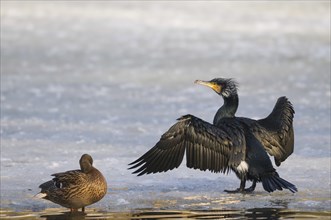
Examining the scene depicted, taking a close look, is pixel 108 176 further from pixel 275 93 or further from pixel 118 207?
pixel 275 93

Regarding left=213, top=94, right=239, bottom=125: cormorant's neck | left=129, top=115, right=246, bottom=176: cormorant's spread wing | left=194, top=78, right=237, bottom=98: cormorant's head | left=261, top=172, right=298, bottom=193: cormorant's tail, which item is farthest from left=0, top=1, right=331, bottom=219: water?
left=194, top=78, right=237, bottom=98: cormorant's head

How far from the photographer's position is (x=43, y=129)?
407 inches

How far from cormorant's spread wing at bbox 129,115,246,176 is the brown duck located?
0.74 metres

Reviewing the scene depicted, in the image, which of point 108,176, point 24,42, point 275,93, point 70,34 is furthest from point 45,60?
point 108,176

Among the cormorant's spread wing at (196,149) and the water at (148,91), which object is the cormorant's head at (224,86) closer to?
the cormorant's spread wing at (196,149)

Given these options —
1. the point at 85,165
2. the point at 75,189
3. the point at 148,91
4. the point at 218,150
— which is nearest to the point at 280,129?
the point at 218,150

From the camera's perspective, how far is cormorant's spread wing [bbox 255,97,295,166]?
25.4ft

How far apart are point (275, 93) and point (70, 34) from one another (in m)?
9.41

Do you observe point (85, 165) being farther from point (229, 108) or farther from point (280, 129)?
point (280, 129)

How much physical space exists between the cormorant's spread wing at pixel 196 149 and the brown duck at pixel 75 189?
0.74 m

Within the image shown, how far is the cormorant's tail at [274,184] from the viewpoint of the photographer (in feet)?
22.2

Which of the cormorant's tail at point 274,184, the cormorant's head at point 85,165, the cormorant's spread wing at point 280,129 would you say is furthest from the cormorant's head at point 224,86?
the cormorant's head at point 85,165

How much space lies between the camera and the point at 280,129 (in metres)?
7.78

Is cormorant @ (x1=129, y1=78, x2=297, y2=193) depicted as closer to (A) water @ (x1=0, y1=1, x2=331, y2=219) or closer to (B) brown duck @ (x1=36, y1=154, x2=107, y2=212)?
(A) water @ (x1=0, y1=1, x2=331, y2=219)
